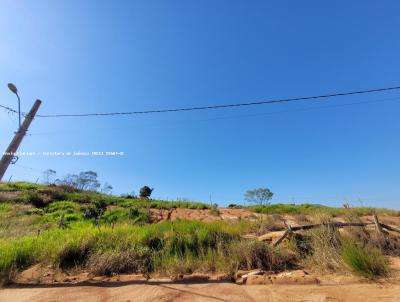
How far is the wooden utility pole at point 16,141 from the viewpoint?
Answer: 752 centimetres

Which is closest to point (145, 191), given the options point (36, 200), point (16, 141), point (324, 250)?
point (36, 200)

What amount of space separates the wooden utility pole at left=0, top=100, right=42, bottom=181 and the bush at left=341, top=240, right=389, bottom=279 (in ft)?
31.3

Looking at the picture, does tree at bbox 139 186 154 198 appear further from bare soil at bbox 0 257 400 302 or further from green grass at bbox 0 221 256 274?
bare soil at bbox 0 257 400 302

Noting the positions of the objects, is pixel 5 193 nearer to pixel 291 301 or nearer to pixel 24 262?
pixel 24 262

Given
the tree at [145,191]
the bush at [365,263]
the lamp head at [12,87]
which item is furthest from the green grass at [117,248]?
the tree at [145,191]

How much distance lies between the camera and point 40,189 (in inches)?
1033

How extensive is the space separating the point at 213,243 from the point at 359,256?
13.3ft

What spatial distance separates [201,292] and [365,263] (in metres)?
3.72

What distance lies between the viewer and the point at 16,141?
797 centimetres

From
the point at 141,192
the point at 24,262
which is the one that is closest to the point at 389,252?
the point at 24,262

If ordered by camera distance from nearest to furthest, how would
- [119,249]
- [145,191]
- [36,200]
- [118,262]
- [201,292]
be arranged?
[201,292] → [118,262] → [119,249] → [36,200] → [145,191]

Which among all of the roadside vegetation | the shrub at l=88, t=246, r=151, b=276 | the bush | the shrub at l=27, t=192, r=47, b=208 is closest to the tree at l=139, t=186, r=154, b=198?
the shrub at l=27, t=192, r=47, b=208

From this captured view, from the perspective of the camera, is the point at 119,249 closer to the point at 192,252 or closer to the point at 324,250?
the point at 192,252

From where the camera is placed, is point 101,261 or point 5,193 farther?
point 5,193
